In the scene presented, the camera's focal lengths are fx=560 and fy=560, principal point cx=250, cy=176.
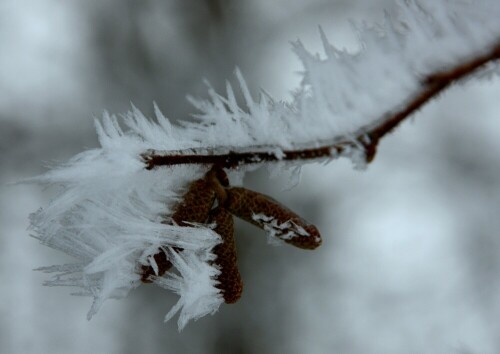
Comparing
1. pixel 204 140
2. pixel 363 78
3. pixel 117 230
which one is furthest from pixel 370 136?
pixel 117 230

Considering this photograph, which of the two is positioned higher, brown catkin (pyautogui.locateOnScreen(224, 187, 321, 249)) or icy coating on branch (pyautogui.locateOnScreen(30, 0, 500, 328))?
icy coating on branch (pyautogui.locateOnScreen(30, 0, 500, 328))

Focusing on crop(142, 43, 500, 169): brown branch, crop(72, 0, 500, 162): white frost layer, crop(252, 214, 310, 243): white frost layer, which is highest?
crop(72, 0, 500, 162): white frost layer

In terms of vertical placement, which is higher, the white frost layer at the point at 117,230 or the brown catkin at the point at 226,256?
the white frost layer at the point at 117,230

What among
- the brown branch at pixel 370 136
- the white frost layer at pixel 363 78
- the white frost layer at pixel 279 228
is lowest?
the white frost layer at pixel 279 228

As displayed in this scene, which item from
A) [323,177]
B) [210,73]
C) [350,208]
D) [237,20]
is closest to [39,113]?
[210,73]

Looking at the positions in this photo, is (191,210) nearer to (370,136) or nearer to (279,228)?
(279,228)

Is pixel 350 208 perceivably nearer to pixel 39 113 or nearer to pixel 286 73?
pixel 286 73
